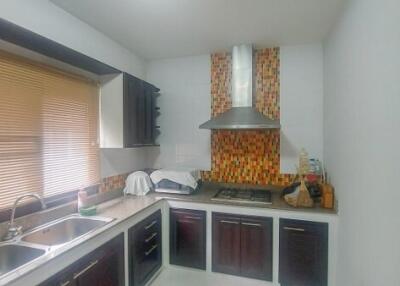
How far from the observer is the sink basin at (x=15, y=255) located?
1.35m

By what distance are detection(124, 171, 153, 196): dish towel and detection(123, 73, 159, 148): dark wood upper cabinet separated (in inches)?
14.5

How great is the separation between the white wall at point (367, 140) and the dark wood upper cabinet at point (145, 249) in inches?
62.0

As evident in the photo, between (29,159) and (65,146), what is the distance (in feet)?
1.04

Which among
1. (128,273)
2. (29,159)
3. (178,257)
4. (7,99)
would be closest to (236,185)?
(178,257)

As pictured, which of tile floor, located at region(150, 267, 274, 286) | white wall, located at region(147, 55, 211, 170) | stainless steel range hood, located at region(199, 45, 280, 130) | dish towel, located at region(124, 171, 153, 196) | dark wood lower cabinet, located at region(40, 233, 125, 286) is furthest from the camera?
white wall, located at region(147, 55, 211, 170)

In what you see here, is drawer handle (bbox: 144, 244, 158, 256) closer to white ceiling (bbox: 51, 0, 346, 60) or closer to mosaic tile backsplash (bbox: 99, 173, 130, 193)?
mosaic tile backsplash (bbox: 99, 173, 130, 193)

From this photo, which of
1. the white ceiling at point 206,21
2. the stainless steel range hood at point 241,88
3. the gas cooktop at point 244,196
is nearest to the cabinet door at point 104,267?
the gas cooktop at point 244,196

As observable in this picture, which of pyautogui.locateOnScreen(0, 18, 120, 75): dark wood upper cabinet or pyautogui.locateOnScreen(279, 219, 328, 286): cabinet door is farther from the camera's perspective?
pyautogui.locateOnScreen(279, 219, 328, 286): cabinet door

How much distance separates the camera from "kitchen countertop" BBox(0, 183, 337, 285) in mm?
1147

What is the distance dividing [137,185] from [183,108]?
1.10 metres

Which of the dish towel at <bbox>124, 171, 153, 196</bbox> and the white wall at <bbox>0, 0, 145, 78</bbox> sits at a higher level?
the white wall at <bbox>0, 0, 145, 78</bbox>

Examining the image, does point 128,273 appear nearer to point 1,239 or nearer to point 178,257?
point 178,257

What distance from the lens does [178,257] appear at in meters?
2.38

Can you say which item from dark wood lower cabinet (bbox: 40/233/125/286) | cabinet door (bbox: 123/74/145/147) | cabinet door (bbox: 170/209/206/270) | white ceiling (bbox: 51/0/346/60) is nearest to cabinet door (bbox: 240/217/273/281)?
cabinet door (bbox: 170/209/206/270)
